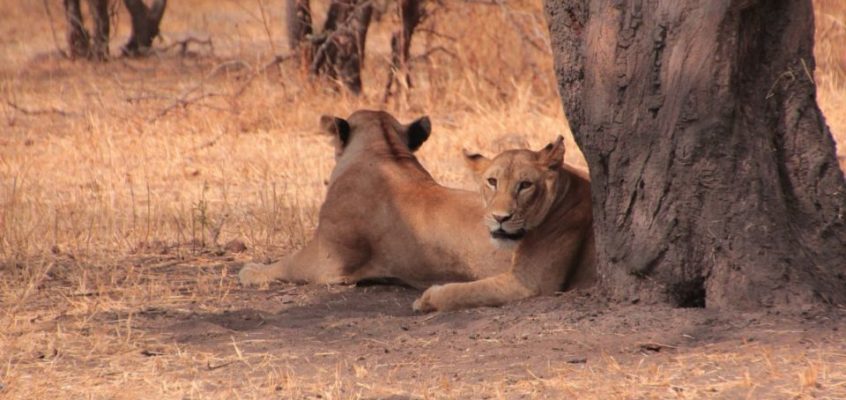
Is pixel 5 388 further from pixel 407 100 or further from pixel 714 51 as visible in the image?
pixel 407 100

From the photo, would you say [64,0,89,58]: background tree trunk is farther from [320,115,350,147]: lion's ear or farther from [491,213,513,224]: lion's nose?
[491,213,513,224]: lion's nose

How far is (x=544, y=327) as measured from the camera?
506cm

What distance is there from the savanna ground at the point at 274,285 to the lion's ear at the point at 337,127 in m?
0.80

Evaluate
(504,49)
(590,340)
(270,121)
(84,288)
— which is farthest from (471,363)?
(504,49)

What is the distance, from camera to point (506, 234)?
5.60 meters

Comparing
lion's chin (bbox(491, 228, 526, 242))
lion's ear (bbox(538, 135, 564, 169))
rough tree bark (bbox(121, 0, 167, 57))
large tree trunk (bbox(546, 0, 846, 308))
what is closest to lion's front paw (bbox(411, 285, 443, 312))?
lion's chin (bbox(491, 228, 526, 242))

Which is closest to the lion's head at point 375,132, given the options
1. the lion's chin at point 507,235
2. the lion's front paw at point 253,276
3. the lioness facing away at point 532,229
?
the lion's front paw at point 253,276

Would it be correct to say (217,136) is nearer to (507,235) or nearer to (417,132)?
(417,132)

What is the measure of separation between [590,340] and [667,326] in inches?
11.0

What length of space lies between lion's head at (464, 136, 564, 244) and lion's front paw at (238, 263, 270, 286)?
4.44 feet

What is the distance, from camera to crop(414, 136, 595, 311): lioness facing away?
559 cm

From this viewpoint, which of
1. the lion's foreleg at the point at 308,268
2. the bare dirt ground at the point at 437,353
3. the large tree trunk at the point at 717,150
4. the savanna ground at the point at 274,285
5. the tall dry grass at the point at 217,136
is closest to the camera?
the bare dirt ground at the point at 437,353

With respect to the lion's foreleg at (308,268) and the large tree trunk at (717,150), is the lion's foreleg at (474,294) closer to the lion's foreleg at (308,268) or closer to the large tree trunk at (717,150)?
the large tree trunk at (717,150)

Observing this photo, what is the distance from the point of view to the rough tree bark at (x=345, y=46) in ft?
38.9
